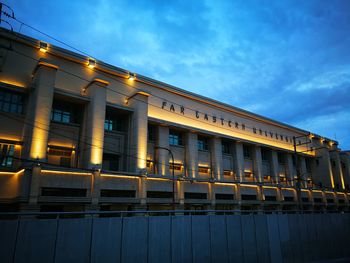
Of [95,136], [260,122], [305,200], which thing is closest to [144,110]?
[95,136]

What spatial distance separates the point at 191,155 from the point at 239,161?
1005 cm

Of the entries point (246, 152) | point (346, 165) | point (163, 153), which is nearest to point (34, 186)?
point (163, 153)

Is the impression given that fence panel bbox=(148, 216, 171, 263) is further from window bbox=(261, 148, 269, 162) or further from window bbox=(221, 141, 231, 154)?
window bbox=(261, 148, 269, 162)

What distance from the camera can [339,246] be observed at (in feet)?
63.8

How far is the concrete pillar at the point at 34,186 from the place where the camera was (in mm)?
21297

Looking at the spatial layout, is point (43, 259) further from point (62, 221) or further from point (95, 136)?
point (95, 136)

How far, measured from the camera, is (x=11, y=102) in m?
25.0

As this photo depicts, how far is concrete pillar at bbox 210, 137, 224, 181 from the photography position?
3812cm

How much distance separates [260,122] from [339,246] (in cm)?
3145

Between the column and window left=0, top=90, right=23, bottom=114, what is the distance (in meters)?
6.27

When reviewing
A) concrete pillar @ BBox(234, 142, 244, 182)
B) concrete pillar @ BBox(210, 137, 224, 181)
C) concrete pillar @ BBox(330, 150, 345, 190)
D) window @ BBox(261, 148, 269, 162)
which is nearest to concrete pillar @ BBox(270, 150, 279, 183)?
window @ BBox(261, 148, 269, 162)

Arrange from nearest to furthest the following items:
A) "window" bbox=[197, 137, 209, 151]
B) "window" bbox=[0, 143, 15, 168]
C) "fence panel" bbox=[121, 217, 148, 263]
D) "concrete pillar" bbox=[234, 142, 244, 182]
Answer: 1. "fence panel" bbox=[121, 217, 148, 263]
2. "window" bbox=[0, 143, 15, 168]
3. "window" bbox=[197, 137, 209, 151]
4. "concrete pillar" bbox=[234, 142, 244, 182]

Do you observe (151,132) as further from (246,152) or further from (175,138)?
(246,152)

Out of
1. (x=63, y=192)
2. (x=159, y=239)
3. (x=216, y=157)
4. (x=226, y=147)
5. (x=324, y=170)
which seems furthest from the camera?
(x=324, y=170)
